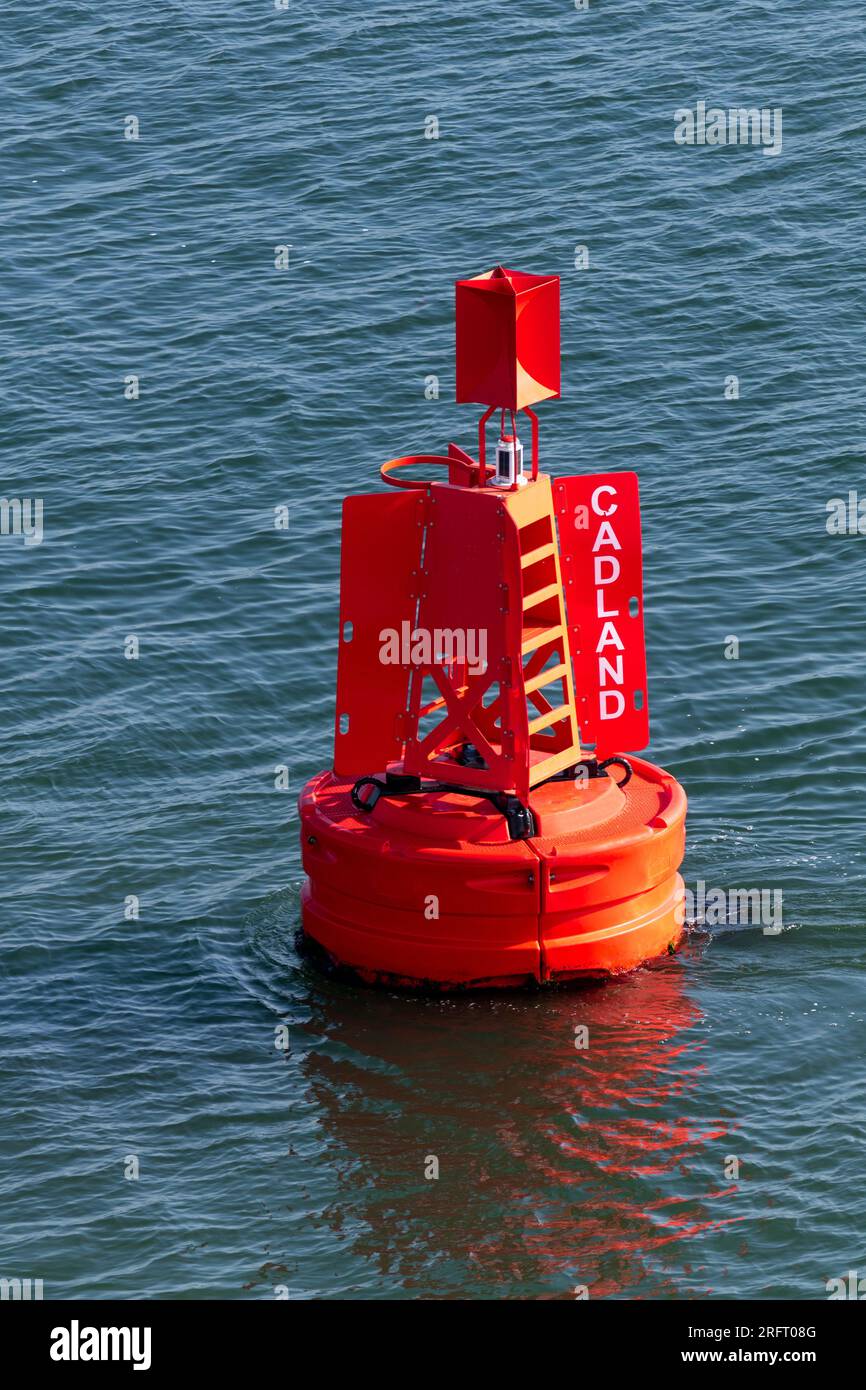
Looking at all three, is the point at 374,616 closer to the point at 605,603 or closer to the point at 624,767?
the point at 605,603

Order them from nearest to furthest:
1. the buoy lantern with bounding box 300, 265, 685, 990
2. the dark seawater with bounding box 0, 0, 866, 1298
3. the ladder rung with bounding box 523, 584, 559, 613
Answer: the dark seawater with bounding box 0, 0, 866, 1298
the buoy lantern with bounding box 300, 265, 685, 990
the ladder rung with bounding box 523, 584, 559, 613

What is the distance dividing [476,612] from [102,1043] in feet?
11.9

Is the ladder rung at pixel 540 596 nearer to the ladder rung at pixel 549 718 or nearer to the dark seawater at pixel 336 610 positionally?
the ladder rung at pixel 549 718

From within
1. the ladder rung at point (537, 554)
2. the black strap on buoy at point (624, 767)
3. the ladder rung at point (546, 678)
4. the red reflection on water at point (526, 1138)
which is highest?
the ladder rung at point (537, 554)

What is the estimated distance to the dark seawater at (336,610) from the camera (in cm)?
1203

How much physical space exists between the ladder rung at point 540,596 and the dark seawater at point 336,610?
8.17ft

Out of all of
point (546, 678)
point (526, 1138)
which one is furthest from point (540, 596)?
point (526, 1138)

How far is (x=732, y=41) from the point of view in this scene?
2950 cm

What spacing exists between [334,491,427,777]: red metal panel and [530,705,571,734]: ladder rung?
0.87 meters

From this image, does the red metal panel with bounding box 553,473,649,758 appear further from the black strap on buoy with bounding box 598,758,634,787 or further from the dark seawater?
the dark seawater

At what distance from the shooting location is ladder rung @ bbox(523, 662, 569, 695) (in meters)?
13.4

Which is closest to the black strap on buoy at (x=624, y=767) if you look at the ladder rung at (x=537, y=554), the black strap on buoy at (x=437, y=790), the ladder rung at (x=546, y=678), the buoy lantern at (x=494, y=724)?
the buoy lantern at (x=494, y=724)

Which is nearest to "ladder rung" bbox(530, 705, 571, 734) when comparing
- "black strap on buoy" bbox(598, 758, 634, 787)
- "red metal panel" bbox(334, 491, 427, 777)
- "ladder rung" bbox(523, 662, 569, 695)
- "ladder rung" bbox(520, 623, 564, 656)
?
"ladder rung" bbox(523, 662, 569, 695)

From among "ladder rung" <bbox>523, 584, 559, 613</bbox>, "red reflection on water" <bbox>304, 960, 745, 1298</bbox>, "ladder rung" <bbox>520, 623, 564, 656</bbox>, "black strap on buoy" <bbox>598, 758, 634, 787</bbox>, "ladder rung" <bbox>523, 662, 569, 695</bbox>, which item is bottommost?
"red reflection on water" <bbox>304, 960, 745, 1298</bbox>
